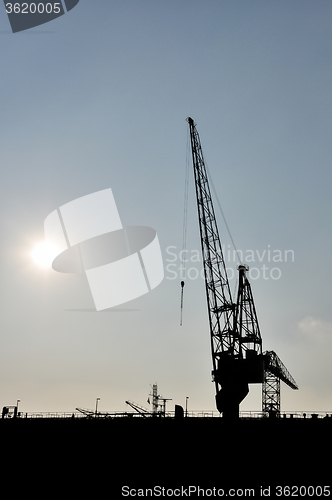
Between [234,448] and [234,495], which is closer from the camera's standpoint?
[234,495]

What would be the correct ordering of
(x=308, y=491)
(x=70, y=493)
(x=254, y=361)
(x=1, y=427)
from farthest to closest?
1. (x=254, y=361)
2. (x=1, y=427)
3. (x=70, y=493)
4. (x=308, y=491)

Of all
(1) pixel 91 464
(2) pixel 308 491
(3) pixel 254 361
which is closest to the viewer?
(2) pixel 308 491

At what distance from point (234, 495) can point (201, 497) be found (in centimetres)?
390

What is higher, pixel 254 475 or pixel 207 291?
pixel 207 291

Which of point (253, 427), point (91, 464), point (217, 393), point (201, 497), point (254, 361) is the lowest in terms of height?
point (201, 497)

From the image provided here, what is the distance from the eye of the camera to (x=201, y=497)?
175 feet

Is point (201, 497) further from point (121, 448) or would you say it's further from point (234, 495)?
point (121, 448)

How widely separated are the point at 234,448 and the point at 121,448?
15707 mm

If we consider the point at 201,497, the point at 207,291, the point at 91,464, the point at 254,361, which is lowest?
the point at 201,497

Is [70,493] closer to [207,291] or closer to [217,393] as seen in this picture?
[217,393]

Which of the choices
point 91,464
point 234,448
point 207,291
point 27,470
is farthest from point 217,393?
point 27,470

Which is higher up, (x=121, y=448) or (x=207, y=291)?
(x=207, y=291)

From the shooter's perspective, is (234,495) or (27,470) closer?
(234,495)

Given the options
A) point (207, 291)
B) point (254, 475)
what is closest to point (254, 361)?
point (207, 291)
